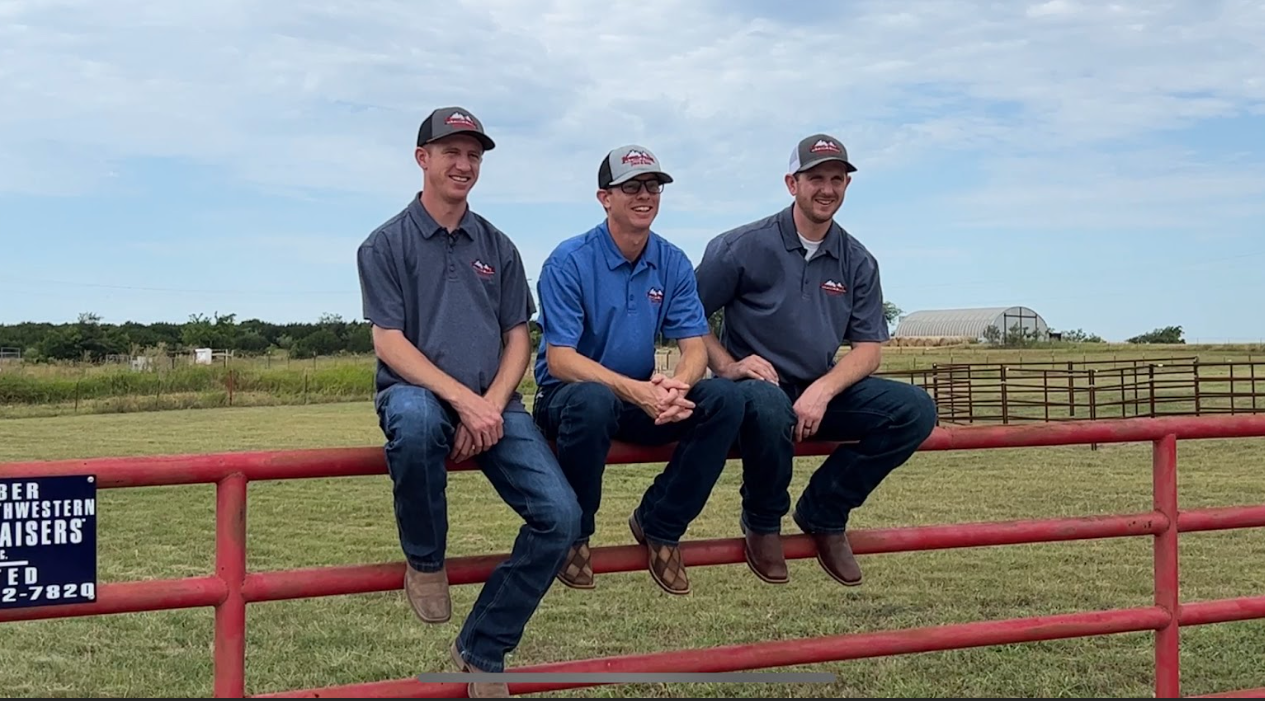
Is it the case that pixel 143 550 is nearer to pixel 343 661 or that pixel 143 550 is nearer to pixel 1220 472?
pixel 343 661

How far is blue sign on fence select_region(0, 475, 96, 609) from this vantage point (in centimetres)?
271

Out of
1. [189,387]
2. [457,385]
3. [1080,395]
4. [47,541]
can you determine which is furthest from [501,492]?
[189,387]

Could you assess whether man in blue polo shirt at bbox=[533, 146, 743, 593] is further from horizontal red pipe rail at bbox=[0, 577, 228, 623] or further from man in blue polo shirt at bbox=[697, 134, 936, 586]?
horizontal red pipe rail at bbox=[0, 577, 228, 623]

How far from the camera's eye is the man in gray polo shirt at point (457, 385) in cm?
297

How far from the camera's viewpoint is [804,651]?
3.34 m

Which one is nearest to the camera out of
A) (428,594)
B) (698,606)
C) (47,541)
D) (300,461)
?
(47,541)

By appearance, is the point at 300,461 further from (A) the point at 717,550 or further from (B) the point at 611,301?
(A) the point at 717,550

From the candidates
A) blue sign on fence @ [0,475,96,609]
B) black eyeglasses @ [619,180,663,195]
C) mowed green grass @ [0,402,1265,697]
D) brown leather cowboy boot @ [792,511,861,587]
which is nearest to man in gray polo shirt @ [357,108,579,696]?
black eyeglasses @ [619,180,663,195]

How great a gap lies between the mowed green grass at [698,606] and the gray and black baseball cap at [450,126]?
8.76ft

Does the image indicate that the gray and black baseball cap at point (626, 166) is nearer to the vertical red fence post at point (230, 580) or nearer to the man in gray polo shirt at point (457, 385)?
the man in gray polo shirt at point (457, 385)

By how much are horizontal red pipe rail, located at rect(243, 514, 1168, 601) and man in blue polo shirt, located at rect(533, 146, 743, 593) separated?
9cm

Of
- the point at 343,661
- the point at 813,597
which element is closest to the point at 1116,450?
the point at 813,597

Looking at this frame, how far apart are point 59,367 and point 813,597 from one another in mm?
40430

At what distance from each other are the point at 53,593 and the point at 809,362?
Answer: 2.21 m
